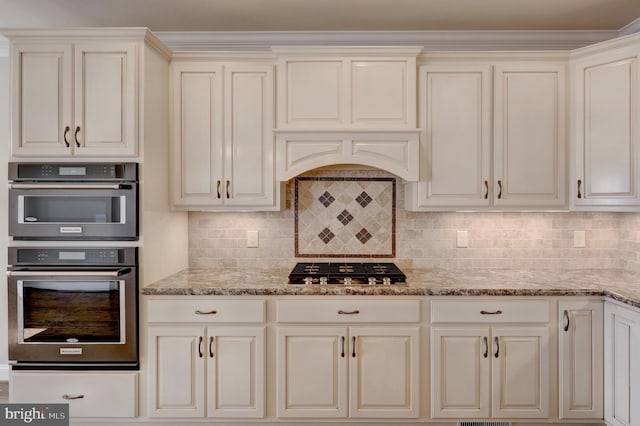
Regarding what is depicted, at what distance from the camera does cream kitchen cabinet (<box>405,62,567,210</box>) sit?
2852 millimetres

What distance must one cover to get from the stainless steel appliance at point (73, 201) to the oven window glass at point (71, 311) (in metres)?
0.28

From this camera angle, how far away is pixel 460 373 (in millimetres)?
2549

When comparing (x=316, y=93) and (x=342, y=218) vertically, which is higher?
(x=316, y=93)

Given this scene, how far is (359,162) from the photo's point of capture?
2.81 metres

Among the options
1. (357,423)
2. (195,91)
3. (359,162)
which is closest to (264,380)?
(357,423)

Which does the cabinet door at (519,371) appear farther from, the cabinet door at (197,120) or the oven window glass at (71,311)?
the oven window glass at (71,311)

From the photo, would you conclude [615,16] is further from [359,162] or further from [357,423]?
[357,423]

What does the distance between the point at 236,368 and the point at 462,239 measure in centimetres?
178

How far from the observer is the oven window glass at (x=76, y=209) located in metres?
2.51

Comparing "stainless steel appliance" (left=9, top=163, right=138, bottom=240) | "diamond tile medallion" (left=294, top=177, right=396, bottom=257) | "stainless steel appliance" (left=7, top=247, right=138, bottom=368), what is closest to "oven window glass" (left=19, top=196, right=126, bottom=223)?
"stainless steel appliance" (left=9, top=163, right=138, bottom=240)

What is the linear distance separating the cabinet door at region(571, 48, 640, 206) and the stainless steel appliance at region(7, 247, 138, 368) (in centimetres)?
280

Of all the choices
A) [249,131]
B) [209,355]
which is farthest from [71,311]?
[249,131]

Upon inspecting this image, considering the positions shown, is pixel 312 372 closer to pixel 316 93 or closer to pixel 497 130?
pixel 316 93

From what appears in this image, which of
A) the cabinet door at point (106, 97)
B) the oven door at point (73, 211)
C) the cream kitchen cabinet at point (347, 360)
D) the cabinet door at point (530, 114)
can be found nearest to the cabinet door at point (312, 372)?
the cream kitchen cabinet at point (347, 360)
